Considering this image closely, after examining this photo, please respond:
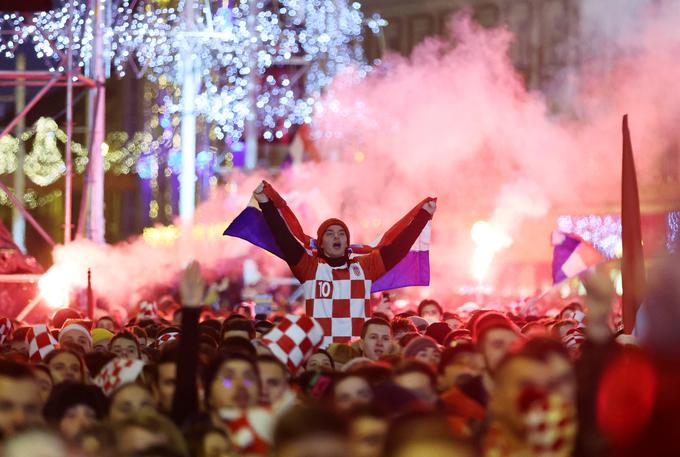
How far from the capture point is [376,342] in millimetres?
7723

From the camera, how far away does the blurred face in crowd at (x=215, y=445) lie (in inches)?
190

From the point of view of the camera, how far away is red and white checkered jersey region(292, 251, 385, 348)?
8.94 m

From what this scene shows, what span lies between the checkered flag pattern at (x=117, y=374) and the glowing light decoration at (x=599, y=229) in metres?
21.1

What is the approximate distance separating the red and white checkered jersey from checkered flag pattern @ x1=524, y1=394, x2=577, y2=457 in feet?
14.0

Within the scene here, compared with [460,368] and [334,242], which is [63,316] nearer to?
[334,242]

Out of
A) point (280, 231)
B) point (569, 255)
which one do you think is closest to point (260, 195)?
point (280, 231)

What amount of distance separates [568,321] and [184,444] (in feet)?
16.8

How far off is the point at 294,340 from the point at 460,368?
1.33m

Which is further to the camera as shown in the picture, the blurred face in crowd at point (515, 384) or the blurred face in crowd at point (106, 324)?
the blurred face in crowd at point (106, 324)

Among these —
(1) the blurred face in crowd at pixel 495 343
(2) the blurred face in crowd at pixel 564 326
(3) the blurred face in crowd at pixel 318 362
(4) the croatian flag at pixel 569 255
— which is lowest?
(3) the blurred face in crowd at pixel 318 362

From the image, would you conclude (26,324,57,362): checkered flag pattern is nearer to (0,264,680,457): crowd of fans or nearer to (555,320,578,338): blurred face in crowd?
(0,264,680,457): crowd of fans

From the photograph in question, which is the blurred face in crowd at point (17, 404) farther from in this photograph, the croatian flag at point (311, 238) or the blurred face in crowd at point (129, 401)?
the croatian flag at point (311, 238)

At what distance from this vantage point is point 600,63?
26688mm

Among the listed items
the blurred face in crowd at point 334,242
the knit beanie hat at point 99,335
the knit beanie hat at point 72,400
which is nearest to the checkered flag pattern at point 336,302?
the blurred face in crowd at point 334,242
